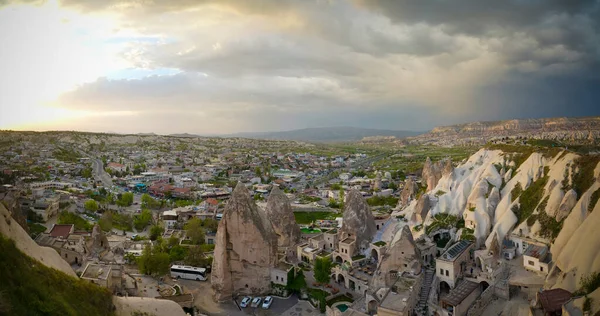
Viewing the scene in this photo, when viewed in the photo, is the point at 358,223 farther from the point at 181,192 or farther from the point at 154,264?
the point at 181,192

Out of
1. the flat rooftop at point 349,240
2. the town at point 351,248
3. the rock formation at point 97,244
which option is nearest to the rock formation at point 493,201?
the town at point 351,248

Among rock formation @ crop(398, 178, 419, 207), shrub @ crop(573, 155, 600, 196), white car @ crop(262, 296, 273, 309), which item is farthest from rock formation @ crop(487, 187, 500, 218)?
white car @ crop(262, 296, 273, 309)

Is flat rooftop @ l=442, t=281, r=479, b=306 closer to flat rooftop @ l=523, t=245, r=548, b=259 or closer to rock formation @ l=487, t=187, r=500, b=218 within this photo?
flat rooftop @ l=523, t=245, r=548, b=259

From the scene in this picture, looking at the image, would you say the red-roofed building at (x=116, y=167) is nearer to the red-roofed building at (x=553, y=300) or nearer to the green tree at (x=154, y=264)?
the green tree at (x=154, y=264)

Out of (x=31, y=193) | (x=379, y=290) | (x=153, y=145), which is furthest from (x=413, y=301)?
(x=153, y=145)

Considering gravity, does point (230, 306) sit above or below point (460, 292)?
below

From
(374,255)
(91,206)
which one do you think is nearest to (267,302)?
(374,255)

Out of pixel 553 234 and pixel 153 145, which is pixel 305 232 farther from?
pixel 153 145

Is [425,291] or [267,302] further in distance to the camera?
[267,302]
